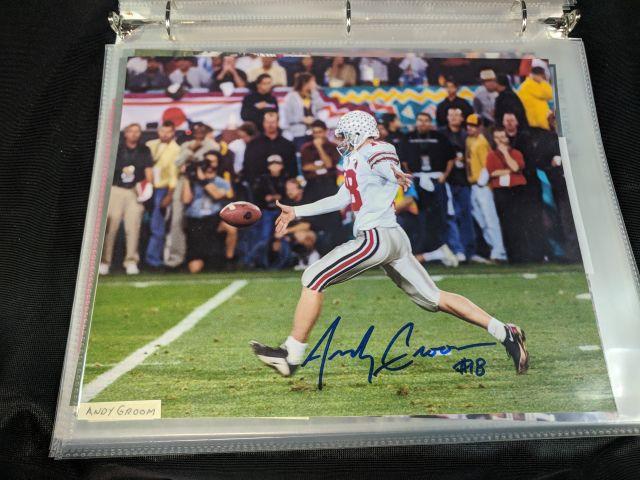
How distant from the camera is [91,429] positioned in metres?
0.74

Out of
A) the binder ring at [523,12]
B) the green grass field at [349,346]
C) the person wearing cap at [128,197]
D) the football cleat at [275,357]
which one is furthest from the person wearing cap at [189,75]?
the binder ring at [523,12]

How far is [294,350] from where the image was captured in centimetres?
77

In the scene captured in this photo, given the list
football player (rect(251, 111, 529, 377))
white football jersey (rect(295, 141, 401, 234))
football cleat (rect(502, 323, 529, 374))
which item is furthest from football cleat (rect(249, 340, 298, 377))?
football cleat (rect(502, 323, 529, 374))

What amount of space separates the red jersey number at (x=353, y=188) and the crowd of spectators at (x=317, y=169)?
1 cm

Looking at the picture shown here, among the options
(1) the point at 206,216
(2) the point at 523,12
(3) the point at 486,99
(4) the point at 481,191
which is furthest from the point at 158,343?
(2) the point at 523,12

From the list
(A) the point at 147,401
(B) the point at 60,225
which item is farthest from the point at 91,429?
(B) the point at 60,225

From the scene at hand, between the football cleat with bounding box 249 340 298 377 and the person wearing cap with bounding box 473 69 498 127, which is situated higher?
the person wearing cap with bounding box 473 69 498 127

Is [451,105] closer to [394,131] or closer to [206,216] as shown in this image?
[394,131]

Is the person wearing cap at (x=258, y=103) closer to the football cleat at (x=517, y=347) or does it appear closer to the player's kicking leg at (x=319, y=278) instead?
the player's kicking leg at (x=319, y=278)

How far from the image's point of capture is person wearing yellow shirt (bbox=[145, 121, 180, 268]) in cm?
82

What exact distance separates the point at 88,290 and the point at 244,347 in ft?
0.83

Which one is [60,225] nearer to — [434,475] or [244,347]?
[244,347]

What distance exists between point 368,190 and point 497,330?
283 mm

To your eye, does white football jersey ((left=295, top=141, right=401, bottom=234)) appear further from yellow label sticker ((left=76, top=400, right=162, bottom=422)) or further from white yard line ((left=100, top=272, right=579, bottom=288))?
yellow label sticker ((left=76, top=400, right=162, bottom=422))
